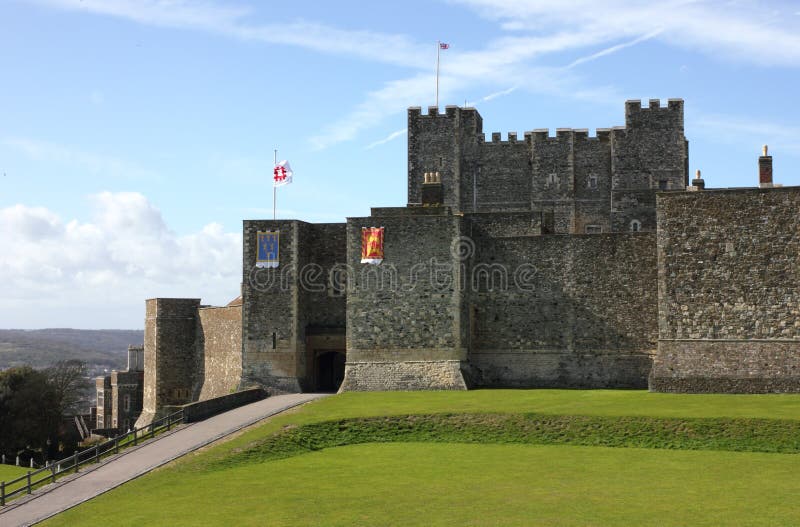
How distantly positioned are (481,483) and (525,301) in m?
18.3

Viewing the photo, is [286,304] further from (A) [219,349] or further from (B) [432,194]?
(A) [219,349]

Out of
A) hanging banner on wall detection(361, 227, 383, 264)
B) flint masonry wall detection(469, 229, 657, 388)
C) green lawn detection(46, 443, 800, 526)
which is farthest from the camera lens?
hanging banner on wall detection(361, 227, 383, 264)

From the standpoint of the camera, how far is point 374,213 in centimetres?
Answer: 4694

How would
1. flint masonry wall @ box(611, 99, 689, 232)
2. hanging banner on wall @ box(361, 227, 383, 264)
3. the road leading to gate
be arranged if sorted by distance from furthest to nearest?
1. flint masonry wall @ box(611, 99, 689, 232)
2. hanging banner on wall @ box(361, 227, 383, 264)
3. the road leading to gate

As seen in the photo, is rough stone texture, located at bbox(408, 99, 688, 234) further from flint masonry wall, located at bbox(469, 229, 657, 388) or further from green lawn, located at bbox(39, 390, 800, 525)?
green lawn, located at bbox(39, 390, 800, 525)

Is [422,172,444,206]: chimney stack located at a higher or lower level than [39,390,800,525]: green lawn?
higher

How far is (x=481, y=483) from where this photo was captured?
28.2 meters

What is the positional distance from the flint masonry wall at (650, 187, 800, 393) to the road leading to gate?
15.2 meters

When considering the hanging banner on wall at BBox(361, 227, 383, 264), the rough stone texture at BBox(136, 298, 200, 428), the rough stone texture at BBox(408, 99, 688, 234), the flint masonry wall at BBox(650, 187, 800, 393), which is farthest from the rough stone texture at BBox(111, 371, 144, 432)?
the flint masonry wall at BBox(650, 187, 800, 393)

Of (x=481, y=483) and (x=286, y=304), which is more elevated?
(x=286, y=304)

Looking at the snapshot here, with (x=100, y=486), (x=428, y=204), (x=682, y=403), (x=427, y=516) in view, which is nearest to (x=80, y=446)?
(x=428, y=204)

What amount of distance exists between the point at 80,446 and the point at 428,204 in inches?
1550

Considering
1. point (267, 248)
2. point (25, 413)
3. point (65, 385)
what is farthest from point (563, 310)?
point (65, 385)

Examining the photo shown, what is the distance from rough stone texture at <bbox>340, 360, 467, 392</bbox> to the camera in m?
43.8
